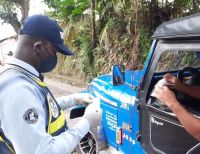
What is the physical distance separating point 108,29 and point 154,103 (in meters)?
7.57

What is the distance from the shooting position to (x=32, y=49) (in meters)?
2.01

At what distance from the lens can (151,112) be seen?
9.38 feet

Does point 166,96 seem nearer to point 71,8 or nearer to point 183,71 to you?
point 183,71

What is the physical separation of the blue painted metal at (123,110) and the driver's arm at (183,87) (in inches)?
9.1

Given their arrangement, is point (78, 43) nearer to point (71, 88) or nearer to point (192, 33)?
point (71, 88)

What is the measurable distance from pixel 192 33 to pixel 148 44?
643 centimetres

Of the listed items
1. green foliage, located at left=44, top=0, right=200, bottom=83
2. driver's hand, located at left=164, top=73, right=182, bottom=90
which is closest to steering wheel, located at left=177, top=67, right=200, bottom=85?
driver's hand, located at left=164, top=73, right=182, bottom=90

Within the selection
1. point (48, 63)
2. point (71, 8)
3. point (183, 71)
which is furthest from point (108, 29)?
point (48, 63)

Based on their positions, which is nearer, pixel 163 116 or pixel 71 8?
pixel 163 116

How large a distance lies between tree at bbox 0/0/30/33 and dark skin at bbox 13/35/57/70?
57.0 feet

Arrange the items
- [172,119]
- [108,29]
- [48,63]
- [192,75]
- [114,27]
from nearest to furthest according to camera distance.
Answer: [48,63] → [172,119] → [192,75] → [114,27] → [108,29]

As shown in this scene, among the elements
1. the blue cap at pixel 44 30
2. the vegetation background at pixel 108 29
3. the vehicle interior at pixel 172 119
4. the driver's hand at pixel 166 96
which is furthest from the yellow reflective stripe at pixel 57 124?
the vegetation background at pixel 108 29

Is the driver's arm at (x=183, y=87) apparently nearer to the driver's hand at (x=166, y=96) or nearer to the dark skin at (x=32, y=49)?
the driver's hand at (x=166, y=96)

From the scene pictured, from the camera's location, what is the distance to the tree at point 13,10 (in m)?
18.8
